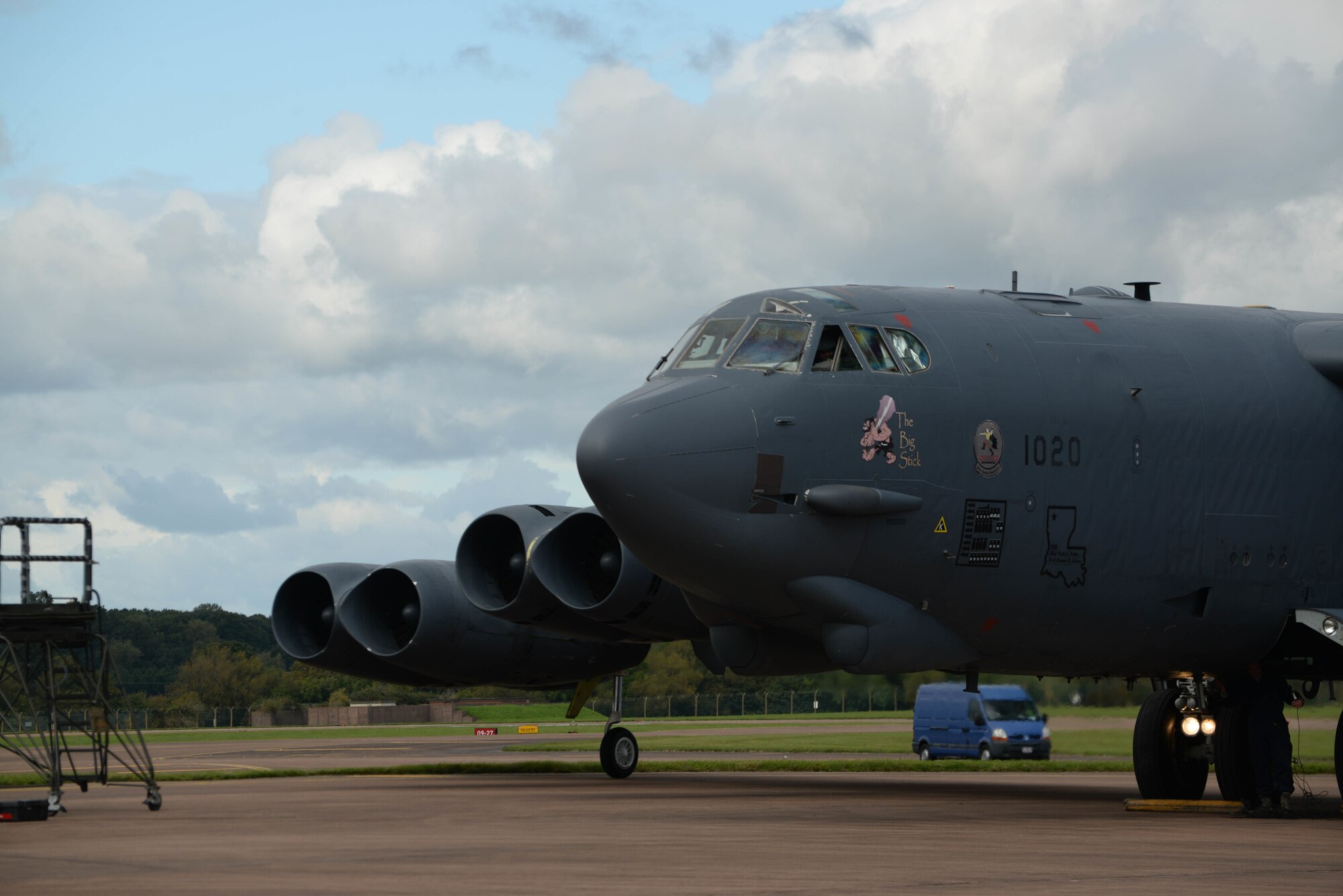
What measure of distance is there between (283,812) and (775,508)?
6273mm

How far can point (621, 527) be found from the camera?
15.7 metres

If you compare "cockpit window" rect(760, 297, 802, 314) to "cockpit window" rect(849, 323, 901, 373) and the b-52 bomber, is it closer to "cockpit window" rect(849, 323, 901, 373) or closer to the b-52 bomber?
the b-52 bomber

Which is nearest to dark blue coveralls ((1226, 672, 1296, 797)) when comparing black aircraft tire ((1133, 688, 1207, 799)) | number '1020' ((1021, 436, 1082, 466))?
black aircraft tire ((1133, 688, 1207, 799))

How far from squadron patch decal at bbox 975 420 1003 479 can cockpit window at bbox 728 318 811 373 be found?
1.90m

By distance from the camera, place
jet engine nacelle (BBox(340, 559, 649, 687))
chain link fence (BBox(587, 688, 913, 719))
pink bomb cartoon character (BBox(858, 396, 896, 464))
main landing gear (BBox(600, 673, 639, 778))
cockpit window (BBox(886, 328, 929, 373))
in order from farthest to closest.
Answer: chain link fence (BBox(587, 688, 913, 719)) → jet engine nacelle (BBox(340, 559, 649, 687)) → main landing gear (BBox(600, 673, 639, 778)) → cockpit window (BBox(886, 328, 929, 373)) → pink bomb cartoon character (BBox(858, 396, 896, 464))

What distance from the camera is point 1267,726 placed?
17000 millimetres

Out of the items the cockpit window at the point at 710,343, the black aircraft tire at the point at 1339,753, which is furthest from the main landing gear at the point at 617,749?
the black aircraft tire at the point at 1339,753

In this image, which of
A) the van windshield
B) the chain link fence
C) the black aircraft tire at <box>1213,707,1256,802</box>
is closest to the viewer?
the black aircraft tire at <box>1213,707,1256,802</box>

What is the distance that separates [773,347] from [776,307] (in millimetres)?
598

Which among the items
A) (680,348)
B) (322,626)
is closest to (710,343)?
(680,348)

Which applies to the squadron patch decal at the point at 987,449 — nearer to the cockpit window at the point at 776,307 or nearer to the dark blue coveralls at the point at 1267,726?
the cockpit window at the point at 776,307

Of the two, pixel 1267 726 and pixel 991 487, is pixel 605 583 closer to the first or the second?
pixel 991 487

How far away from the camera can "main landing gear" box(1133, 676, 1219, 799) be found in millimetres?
18672

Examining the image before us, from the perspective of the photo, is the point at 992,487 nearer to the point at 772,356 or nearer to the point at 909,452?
the point at 909,452
